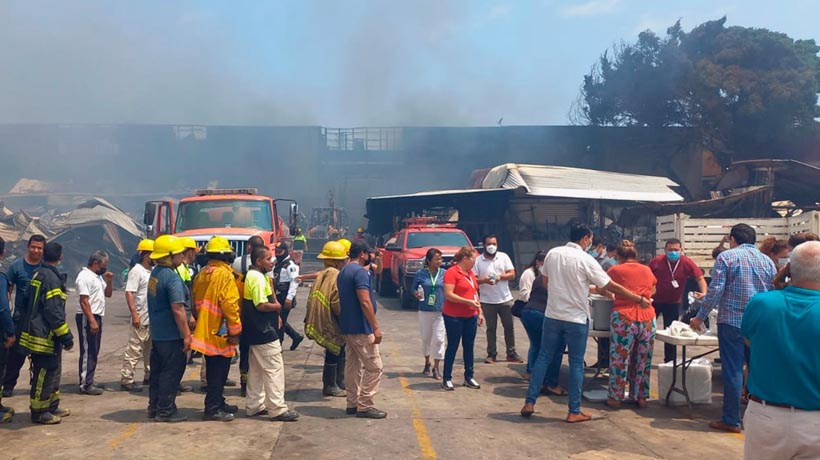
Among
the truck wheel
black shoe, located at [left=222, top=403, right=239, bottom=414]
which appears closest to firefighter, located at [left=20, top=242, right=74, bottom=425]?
black shoe, located at [left=222, top=403, right=239, bottom=414]

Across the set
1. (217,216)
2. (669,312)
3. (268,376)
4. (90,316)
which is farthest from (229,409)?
(217,216)

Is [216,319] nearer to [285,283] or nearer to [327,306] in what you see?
[327,306]

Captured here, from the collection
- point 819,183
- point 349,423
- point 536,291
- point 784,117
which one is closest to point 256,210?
point 536,291

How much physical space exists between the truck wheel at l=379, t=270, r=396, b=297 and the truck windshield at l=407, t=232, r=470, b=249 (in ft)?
7.37

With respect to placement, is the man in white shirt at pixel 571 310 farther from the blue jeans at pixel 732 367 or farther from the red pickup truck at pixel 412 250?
the red pickup truck at pixel 412 250

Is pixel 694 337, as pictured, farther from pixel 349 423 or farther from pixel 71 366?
pixel 71 366

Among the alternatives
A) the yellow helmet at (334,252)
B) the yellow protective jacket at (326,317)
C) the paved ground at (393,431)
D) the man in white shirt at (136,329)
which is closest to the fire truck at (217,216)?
the man in white shirt at (136,329)

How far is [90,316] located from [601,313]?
5798 mm

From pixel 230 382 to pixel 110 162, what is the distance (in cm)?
4220

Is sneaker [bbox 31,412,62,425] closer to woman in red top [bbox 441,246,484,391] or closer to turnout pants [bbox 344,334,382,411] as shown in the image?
turnout pants [bbox 344,334,382,411]

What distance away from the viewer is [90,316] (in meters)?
8.51

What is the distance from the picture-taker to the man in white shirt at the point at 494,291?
10758mm

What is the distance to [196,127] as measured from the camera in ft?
160

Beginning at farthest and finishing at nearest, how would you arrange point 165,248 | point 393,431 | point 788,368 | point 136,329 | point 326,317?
point 136,329 → point 326,317 → point 165,248 → point 393,431 → point 788,368
